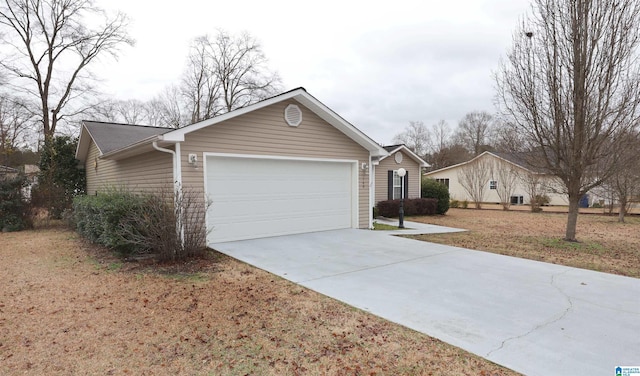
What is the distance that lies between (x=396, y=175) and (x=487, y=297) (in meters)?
13.1

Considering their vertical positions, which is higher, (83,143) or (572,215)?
(83,143)

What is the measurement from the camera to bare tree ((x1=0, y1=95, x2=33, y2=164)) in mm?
20984

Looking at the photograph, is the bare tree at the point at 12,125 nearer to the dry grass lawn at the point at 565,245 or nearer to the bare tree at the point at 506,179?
the dry grass lawn at the point at 565,245

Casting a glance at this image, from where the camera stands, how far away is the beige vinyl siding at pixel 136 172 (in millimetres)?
8147

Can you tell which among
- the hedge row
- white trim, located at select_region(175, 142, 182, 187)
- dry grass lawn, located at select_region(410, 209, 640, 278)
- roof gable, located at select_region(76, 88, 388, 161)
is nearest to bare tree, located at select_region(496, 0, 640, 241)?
dry grass lawn, located at select_region(410, 209, 640, 278)

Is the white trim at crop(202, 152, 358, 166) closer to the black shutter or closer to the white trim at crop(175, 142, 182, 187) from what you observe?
the white trim at crop(175, 142, 182, 187)

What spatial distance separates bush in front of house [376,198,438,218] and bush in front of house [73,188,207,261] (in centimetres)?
1022

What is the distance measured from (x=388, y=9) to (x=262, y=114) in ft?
17.6

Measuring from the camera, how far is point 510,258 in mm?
7066

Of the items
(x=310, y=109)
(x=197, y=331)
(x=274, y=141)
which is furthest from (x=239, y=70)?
(x=197, y=331)

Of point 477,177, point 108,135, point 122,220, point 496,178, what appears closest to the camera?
point 122,220

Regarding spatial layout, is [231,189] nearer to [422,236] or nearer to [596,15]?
[422,236]

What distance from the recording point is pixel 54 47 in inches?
814

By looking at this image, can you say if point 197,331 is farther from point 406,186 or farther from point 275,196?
point 406,186
